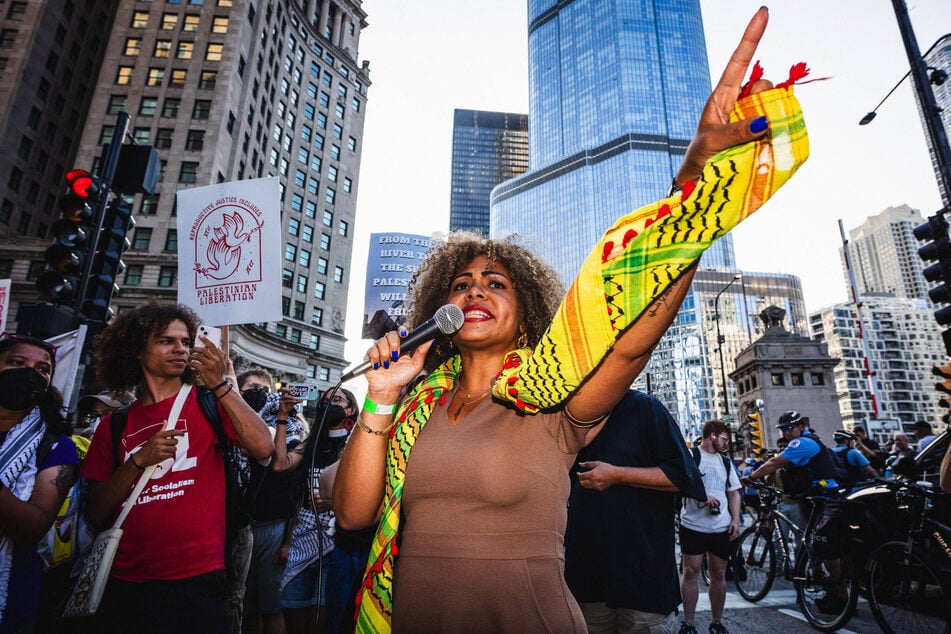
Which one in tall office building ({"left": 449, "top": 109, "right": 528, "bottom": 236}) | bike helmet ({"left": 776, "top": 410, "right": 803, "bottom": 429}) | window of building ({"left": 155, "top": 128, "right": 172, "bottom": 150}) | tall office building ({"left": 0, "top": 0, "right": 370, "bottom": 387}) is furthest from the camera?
tall office building ({"left": 449, "top": 109, "right": 528, "bottom": 236})

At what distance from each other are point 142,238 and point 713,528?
141ft

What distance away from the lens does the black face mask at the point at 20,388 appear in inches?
99.8

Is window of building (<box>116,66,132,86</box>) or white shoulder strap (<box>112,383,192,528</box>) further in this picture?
window of building (<box>116,66,132,86</box>)

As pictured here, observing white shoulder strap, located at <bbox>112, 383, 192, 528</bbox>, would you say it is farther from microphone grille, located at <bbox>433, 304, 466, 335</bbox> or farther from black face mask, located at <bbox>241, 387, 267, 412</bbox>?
black face mask, located at <bbox>241, 387, 267, 412</bbox>

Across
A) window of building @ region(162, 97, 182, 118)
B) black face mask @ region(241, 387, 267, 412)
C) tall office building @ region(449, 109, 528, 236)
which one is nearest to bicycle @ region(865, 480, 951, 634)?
black face mask @ region(241, 387, 267, 412)

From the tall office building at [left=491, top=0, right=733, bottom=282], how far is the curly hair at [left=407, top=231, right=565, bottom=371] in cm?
12887

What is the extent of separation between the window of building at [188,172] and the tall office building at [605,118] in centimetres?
10266

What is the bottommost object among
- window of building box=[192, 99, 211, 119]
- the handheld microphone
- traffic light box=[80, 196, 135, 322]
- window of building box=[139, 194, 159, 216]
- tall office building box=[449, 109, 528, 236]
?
the handheld microphone

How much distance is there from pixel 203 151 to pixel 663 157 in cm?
12281

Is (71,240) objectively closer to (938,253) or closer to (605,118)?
(938,253)

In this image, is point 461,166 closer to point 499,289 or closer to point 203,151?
point 203,151

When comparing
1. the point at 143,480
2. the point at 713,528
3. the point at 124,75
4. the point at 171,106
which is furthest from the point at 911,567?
the point at 124,75

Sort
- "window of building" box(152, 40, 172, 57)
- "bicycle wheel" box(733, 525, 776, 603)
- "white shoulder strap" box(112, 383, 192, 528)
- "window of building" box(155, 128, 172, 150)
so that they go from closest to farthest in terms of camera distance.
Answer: "white shoulder strap" box(112, 383, 192, 528)
"bicycle wheel" box(733, 525, 776, 603)
"window of building" box(155, 128, 172, 150)
"window of building" box(152, 40, 172, 57)

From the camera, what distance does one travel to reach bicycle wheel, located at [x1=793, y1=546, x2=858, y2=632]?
532 centimetres
